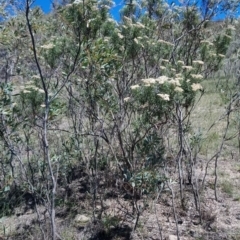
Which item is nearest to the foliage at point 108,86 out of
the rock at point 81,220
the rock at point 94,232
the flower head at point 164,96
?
the flower head at point 164,96

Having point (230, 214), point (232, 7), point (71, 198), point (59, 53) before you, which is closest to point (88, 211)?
point (71, 198)

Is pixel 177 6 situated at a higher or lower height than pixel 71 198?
higher

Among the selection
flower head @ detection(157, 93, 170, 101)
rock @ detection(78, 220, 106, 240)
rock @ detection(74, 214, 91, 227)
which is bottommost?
rock @ detection(78, 220, 106, 240)

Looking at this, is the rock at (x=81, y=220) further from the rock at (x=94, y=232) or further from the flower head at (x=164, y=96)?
the flower head at (x=164, y=96)

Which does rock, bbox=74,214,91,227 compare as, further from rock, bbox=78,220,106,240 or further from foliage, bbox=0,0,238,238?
foliage, bbox=0,0,238,238

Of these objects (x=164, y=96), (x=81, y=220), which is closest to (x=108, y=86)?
(x=164, y=96)

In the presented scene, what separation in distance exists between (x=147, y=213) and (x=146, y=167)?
3.55ft

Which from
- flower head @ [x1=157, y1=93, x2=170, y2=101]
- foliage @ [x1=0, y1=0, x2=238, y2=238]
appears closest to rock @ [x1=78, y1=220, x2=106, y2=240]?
foliage @ [x1=0, y1=0, x2=238, y2=238]

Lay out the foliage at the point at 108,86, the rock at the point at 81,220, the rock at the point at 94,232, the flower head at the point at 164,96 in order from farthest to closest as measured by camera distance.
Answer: the rock at the point at 81,220
the rock at the point at 94,232
the foliage at the point at 108,86
the flower head at the point at 164,96

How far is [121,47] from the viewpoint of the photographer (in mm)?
4625

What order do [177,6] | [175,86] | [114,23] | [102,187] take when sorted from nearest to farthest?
[175,86] → [114,23] → [102,187] → [177,6]

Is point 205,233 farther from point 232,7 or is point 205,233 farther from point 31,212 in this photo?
point 232,7

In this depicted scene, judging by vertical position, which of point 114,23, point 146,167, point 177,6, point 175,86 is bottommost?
point 146,167

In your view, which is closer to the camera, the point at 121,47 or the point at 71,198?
the point at 121,47
